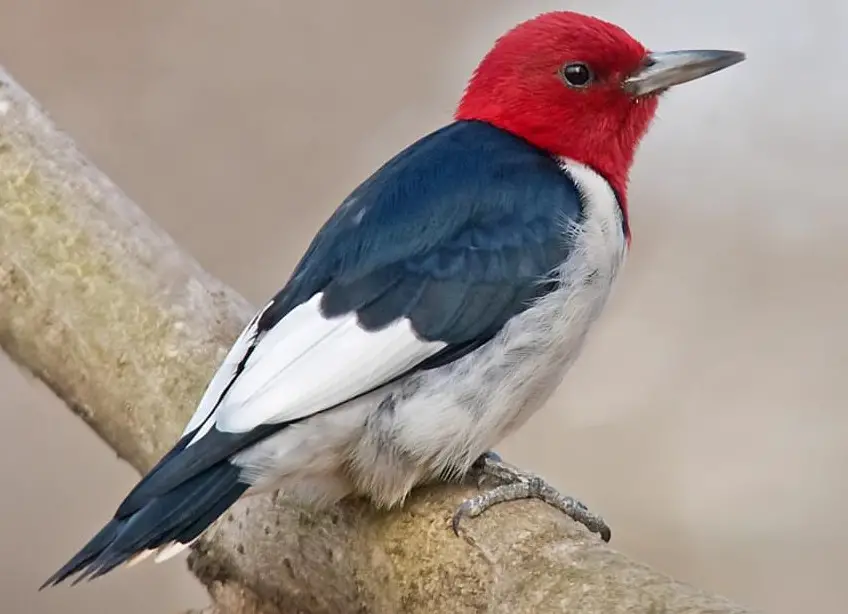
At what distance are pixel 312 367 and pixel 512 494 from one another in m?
0.22

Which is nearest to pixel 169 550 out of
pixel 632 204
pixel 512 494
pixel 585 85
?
pixel 512 494

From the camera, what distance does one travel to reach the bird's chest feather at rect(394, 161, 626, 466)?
967 millimetres

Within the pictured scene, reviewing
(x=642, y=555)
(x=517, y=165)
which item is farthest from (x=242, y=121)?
(x=517, y=165)

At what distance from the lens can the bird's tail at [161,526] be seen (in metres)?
0.83

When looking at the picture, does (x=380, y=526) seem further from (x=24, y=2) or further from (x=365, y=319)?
(x=24, y=2)

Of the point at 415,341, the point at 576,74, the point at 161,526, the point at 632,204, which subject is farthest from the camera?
the point at 632,204

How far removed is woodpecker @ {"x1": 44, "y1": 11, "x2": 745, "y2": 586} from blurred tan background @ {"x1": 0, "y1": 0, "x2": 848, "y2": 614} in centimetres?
106

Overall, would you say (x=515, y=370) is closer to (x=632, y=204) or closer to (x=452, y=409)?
(x=452, y=409)

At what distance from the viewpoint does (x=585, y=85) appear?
1.17m

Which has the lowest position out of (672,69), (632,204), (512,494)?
(632,204)

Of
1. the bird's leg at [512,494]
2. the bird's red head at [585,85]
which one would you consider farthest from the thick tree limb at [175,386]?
the bird's red head at [585,85]

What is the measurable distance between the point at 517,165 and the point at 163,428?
473 mm

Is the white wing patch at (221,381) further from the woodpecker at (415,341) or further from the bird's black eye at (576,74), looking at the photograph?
the bird's black eye at (576,74)

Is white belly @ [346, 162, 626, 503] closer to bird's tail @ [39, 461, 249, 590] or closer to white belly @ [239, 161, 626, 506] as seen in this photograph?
white belly @ [239, 161, 626, 506]
